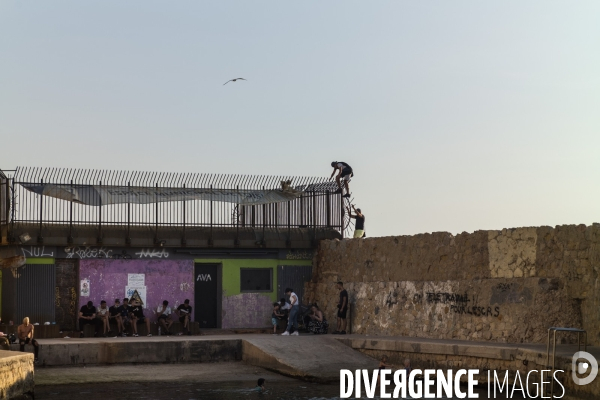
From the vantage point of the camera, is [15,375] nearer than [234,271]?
Yes

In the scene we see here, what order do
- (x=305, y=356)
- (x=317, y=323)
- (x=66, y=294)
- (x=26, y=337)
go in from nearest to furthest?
(x=26, y=337)
(x=305, y=356)
(x=66, y=294)
(x=317, y=323)

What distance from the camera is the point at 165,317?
26.5m

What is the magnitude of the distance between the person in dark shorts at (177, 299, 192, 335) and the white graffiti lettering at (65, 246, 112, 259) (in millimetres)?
2320

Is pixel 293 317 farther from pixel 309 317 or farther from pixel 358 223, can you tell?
pixel 358 223

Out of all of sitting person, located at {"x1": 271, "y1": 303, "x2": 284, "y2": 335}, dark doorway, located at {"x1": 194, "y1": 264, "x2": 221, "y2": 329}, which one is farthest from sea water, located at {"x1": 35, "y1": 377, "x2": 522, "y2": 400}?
dark doorway, located at {"x1": 194, "y1": 264, "x2": 221, "y2": 329}

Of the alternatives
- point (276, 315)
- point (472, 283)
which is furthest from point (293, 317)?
point (472, 283)

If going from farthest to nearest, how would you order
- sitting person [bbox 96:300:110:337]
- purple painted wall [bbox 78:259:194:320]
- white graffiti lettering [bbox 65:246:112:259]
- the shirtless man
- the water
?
purple painted wall [bbox 78:259:194:320], white graffiti lettering [bbox 65:246:112:259], sitting person [bbox 96:300:110:337], the shirtless man, the water

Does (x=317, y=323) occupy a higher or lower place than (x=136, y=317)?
A: lower

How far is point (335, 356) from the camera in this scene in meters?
22.6

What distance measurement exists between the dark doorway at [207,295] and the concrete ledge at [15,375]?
9.22 metres

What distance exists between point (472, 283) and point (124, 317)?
29.9 ft

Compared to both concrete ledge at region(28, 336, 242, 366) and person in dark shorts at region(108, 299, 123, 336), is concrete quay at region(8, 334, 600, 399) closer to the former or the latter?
concrete ledge at region(28, 336, 242, 366)

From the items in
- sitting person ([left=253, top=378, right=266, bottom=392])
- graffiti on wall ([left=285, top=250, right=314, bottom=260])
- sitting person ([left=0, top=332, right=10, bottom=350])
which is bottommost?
sitting person ([left=253, top=378, right=266, bottom=392])

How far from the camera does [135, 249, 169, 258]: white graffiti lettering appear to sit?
88.2ft
